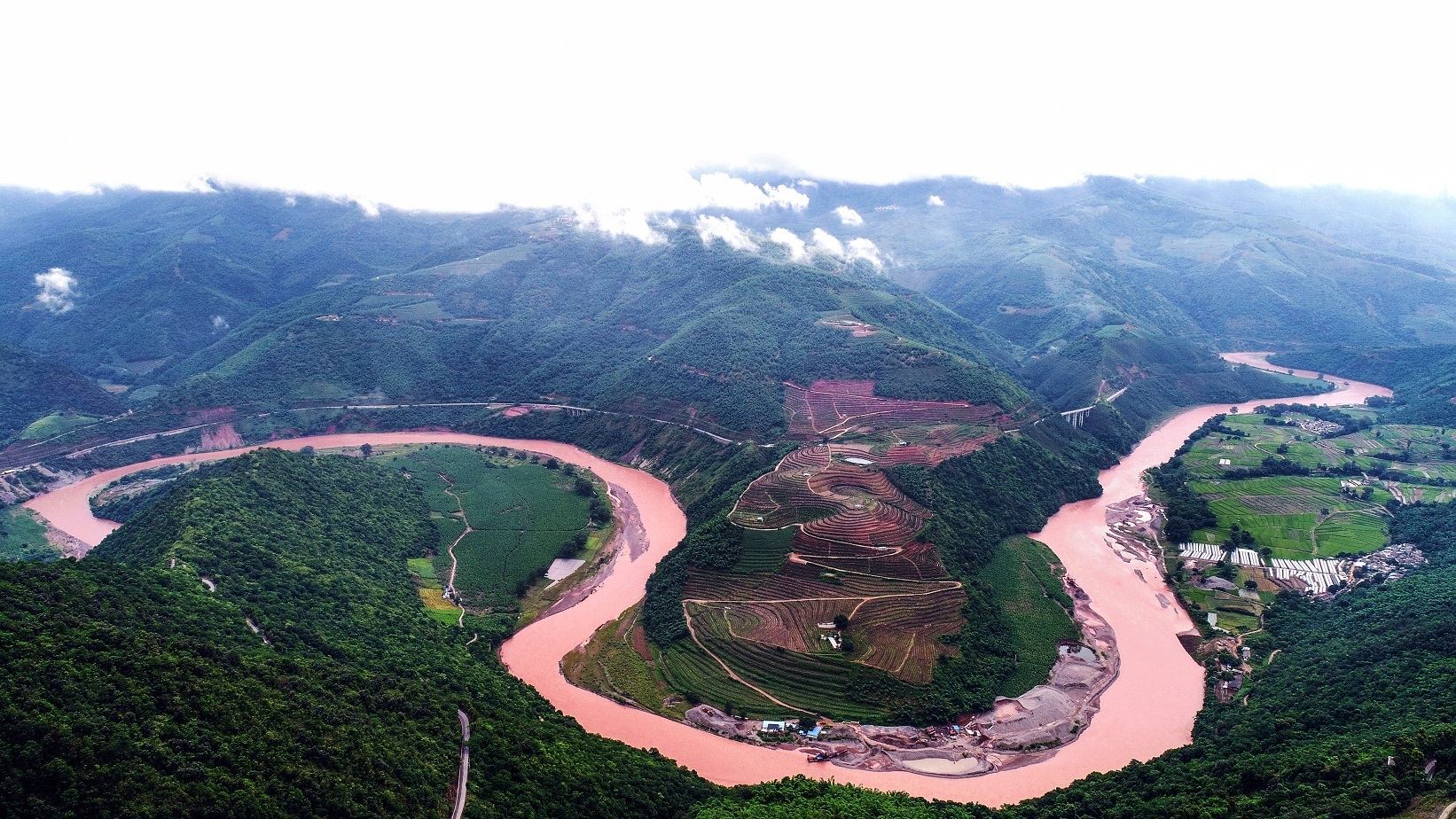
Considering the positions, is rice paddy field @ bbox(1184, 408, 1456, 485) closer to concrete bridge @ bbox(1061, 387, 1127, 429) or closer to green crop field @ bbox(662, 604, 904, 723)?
concrete bridge @ bbox(1061, 387, 1127, 429)

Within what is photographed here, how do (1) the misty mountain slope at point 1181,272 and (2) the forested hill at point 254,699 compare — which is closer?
(2) the forested hill at point 254,699

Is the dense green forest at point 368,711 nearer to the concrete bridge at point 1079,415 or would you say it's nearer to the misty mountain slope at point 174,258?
the concrete bridge at point 1079,415

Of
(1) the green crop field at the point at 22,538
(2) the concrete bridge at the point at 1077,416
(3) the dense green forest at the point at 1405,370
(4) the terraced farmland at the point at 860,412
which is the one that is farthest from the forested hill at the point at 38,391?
(3) the dense green forest at the point at 1405,370

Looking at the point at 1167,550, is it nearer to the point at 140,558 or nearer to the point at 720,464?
the point at 720,464

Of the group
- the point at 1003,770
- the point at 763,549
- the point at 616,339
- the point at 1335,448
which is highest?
the point at 1335,448

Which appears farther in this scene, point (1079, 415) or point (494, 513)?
point (1079, 415)

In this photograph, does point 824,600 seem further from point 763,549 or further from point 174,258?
point 174,258

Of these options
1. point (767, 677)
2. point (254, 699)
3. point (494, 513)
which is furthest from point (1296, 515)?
point (254, 699)
